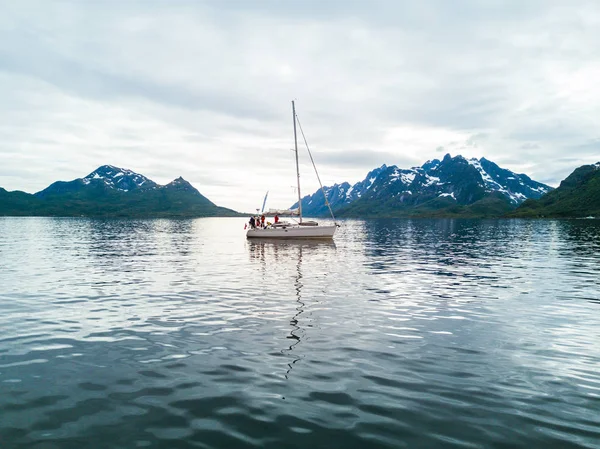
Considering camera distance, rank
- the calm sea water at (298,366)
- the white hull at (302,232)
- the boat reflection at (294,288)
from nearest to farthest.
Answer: the calm sea water at (298,366) → the boat reflection at (294,288) → the white hull at (302,232)

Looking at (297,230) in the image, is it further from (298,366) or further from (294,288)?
(298,366)

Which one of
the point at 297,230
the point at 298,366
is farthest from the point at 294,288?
the point at 297,230

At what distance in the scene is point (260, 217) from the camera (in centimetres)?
8219

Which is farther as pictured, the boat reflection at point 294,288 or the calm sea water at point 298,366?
the boat reflection at point 294,288

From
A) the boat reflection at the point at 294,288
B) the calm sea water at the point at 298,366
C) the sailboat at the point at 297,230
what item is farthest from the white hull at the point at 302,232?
the calm sea water at the point at 298,366

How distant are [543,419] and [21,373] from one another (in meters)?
15.0

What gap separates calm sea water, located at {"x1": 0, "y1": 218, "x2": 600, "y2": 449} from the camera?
8.72 meters

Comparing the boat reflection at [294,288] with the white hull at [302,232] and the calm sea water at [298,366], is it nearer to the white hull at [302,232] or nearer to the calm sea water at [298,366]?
the calm sea water at [298,366]

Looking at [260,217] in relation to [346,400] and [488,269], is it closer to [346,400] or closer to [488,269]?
[488,269]

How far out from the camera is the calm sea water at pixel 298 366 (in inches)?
343

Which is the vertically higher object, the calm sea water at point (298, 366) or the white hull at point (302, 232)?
the white hull at point (302, 232)

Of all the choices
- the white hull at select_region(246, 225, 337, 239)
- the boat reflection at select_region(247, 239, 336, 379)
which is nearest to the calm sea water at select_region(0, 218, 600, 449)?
the boat reflection at select_region(247, 239, 336, 379)

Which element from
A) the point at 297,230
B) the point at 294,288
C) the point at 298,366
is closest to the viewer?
the point at 298,366

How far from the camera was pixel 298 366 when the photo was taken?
12617 mm
